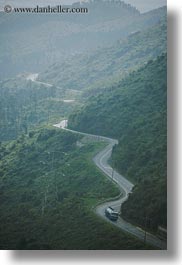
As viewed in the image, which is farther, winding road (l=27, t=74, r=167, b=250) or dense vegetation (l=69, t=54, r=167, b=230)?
dense vegetation (l=69, t=54, r=167, b=230)

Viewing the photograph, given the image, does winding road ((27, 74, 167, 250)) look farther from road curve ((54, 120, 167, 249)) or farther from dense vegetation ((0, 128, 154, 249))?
dense vegetation ((0, 128, 154, 249))

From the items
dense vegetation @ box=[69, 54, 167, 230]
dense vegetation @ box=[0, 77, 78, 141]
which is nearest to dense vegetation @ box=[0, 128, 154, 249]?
dense vegetation @ box=[69, 54, 167, 230]

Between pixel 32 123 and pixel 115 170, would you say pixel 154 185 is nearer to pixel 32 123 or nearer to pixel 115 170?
pixel 115 170

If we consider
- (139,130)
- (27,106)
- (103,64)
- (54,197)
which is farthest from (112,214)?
(103,64)

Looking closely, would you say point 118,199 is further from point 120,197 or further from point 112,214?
point 112,214

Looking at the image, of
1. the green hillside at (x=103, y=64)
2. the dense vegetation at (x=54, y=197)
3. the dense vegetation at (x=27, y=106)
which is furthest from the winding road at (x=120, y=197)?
the green hillside at (x=103, y=64)
